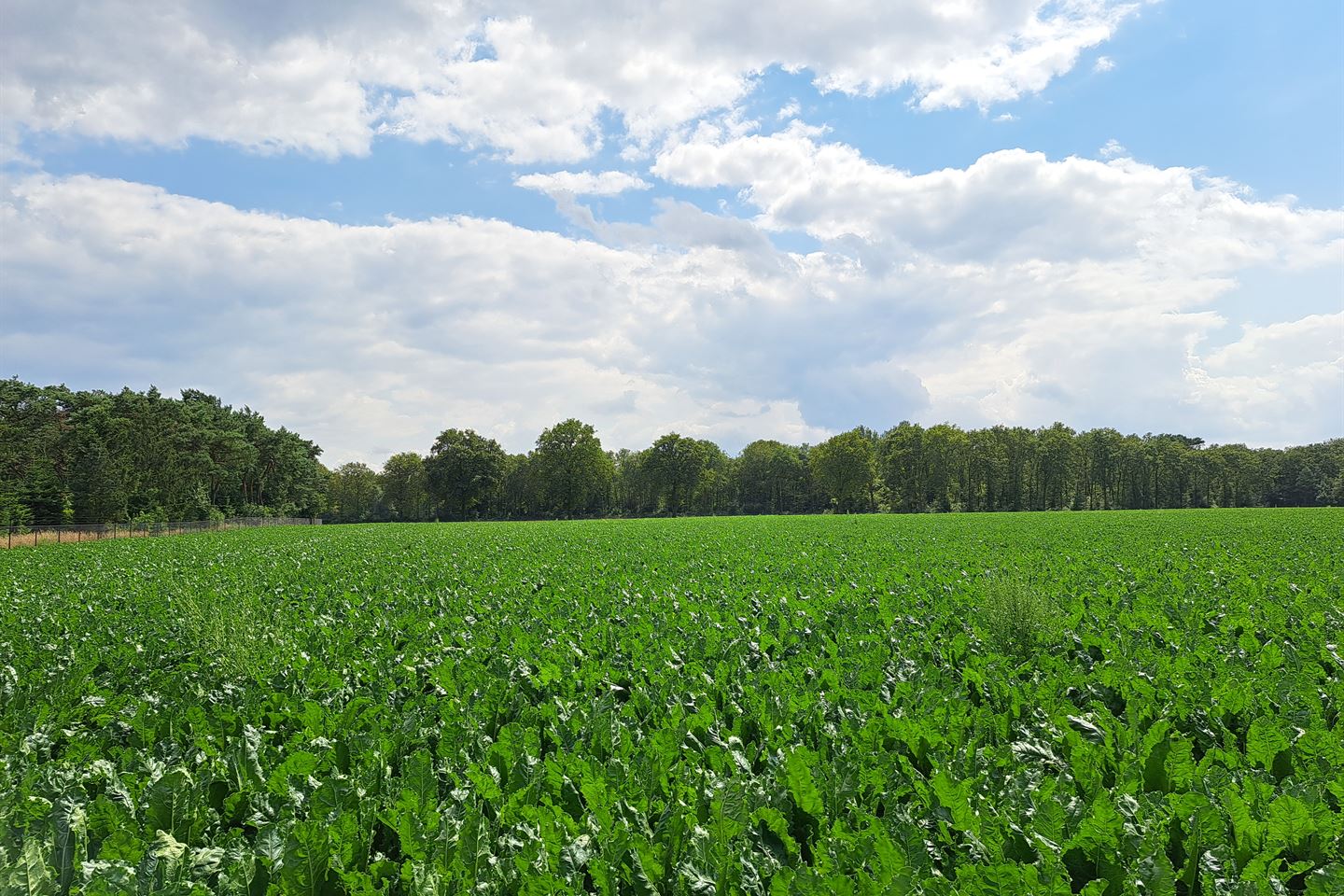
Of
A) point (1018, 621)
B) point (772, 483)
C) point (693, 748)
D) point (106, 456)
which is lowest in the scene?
point (693, 748)

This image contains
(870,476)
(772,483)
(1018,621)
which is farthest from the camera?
(772,483)

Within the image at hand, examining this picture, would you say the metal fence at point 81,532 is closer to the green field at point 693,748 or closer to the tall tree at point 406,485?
the green field at point 693,748

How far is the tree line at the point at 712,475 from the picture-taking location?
82.5m

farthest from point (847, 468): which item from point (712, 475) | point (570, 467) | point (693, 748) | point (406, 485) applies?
point (693, 748)

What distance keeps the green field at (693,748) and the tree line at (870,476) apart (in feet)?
287

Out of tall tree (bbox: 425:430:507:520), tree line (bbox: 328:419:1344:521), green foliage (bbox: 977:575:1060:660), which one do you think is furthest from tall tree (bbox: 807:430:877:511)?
green foliage (bbox: 977:575:1060:660)

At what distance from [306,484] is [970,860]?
114 metres

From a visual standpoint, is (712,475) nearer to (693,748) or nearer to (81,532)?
(81,532)

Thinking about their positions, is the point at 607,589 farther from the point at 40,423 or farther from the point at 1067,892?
the point at 40,423

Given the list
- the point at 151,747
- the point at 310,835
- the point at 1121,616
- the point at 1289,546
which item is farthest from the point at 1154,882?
the point at 1289,546

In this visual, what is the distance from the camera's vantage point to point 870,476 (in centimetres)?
9231

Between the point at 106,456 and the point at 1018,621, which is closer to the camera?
the point at 1018,621

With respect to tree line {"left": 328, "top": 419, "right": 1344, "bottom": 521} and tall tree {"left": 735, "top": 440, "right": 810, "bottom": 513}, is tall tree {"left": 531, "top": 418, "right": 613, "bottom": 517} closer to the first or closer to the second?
tree line {"left": 328, "top": 419, "right": 1344, "bottom": 521}

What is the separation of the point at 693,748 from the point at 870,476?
302 feet
